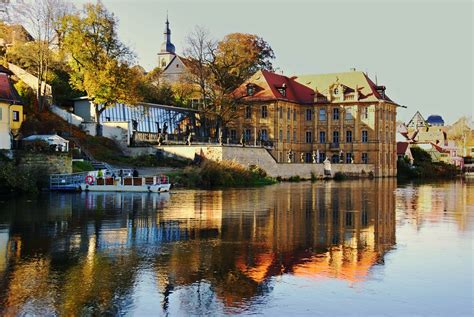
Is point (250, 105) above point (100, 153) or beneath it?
above

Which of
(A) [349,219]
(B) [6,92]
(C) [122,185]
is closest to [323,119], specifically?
(C) [122,185]

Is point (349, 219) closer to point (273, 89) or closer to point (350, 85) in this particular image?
point (273, 89)

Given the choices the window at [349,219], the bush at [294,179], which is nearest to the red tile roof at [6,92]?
the window at [349,219]

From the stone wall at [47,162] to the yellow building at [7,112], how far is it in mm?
2862

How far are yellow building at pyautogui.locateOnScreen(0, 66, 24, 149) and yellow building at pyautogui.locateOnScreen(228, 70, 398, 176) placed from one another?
111ft

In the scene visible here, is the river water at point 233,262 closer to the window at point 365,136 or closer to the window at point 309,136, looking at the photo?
the window at point 365,136

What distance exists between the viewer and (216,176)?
4691cm

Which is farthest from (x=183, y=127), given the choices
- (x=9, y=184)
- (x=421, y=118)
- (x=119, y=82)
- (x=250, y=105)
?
(x=421, y=118)

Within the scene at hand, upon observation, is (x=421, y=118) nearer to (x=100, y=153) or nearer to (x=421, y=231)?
(x=100, y=153)

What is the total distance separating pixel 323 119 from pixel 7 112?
161ft

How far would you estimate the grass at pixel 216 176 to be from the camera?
44.9 m

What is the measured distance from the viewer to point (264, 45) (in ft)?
297

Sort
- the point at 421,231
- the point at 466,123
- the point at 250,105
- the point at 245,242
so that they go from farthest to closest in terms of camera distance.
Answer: the point at 466,123
the point at 250,105
the point at 421,231
the point at 245,242

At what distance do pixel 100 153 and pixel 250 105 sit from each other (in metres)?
29.2
